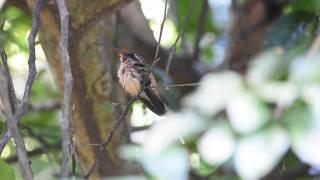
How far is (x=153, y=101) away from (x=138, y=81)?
0.50 feet

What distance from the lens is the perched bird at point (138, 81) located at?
3.32m

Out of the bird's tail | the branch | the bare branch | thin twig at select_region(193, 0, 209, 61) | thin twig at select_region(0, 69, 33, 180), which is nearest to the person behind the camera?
thin twig at select_region(0, 69, 33, 180)

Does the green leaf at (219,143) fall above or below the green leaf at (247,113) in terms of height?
below

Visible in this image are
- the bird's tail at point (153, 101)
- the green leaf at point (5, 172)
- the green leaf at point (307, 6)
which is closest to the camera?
the green leaf at point (5, 172)

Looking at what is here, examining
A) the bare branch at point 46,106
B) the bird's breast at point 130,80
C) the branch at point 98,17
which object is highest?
the branch at point 98,17

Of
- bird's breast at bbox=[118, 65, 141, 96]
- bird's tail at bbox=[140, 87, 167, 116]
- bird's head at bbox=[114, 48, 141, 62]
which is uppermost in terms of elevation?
bird's head at bbox=[114, 48, 141, 62]

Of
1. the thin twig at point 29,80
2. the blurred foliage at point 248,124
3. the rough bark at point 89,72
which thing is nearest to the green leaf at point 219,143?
the blurred foliage at point 248,124

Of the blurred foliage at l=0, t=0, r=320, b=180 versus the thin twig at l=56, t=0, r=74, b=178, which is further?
the thin twig at l=56, t=0, r=74, b=178

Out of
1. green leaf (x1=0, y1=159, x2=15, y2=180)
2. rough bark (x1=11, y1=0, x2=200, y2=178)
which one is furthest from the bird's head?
green leaf (x1=0, y1=159, x2=15, y2=180)

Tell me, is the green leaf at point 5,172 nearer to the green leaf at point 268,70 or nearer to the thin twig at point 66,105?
the thin twig at point 66,105

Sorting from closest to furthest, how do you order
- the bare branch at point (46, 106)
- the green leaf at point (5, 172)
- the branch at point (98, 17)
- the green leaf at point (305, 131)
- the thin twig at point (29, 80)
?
1. the green leaf at point (305, 131)
2. the thin twig at point (29, 80)
3. the green leaf at point (5, 172)
4. the branch at point (98, 17)
5. the bare branch at point (46, 106)

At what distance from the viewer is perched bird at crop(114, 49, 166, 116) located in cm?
332

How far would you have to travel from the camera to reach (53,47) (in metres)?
3.53

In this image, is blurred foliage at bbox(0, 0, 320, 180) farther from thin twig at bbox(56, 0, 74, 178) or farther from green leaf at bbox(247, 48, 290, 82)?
thin twig at bbox(56, 0, 74, 178)
